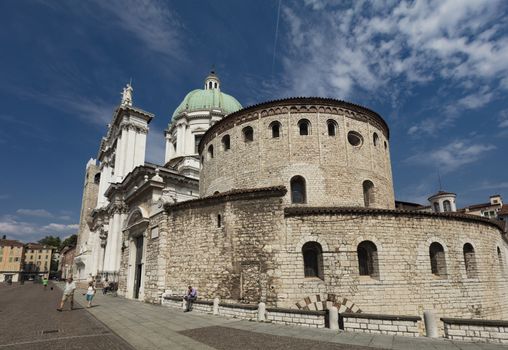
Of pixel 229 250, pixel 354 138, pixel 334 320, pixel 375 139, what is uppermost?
pixel 375 139

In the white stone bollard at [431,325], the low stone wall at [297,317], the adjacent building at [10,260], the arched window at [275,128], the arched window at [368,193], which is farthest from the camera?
the adjacent building at [10,260]

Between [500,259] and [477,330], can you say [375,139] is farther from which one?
[477,330]

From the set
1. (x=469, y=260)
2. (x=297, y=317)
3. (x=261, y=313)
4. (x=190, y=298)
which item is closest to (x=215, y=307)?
(x=190, y=298)

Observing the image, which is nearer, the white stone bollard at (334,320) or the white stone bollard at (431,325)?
the white stone bollard at (431,325)

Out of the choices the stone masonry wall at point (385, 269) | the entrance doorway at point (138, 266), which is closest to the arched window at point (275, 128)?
the stone masonry wall at point (385, 269)

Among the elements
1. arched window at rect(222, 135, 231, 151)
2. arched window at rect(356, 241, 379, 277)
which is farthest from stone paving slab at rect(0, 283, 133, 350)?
arched window at rect(222, 135, 231, 151)

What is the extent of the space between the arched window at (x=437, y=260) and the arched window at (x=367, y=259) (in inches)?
127

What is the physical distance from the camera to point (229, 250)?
46.6 ft

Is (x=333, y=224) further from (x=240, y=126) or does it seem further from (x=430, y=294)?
(x=240, y=126)

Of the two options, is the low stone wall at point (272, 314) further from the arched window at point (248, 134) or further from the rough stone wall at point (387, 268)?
the arched window at point (248, 134)

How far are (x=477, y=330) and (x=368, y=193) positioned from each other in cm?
1203

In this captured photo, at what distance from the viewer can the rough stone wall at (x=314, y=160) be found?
61.1ft

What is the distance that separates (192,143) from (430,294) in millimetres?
32387

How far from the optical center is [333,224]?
1390cm
